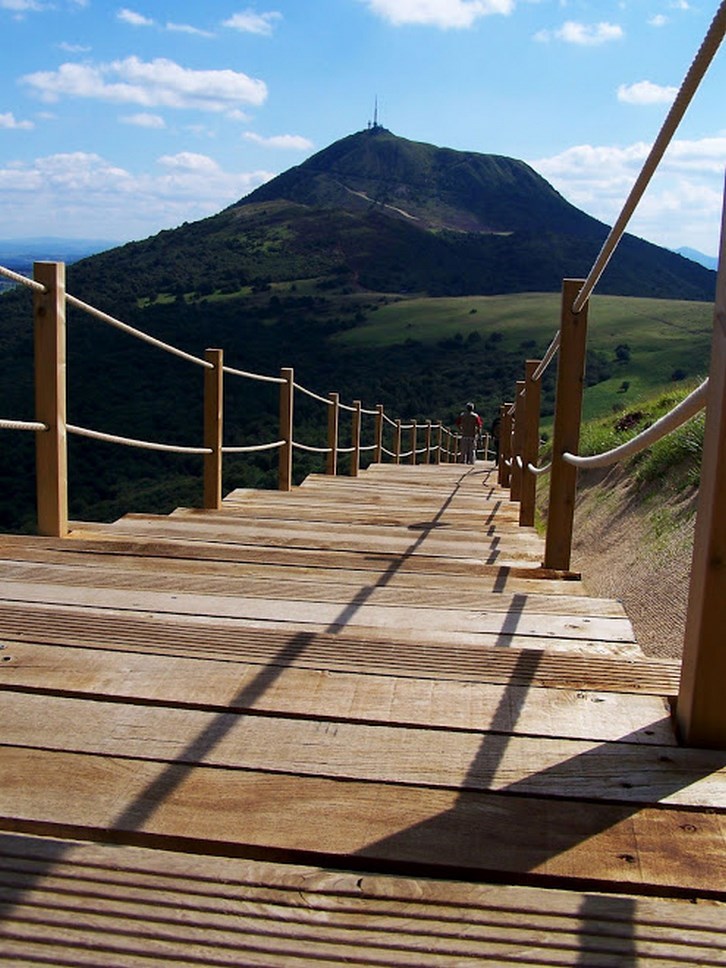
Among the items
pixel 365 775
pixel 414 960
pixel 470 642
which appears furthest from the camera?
pixel 470 642

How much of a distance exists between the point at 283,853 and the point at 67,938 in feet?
0.85

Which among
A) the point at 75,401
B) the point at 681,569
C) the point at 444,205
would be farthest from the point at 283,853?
the point at 444,205

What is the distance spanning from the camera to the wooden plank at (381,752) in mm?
1294

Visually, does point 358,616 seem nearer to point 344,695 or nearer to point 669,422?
point 344,695

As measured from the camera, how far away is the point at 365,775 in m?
1.30

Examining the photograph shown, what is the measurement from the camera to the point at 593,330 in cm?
6122

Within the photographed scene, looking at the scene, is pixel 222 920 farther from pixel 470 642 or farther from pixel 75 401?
pixel 75 401

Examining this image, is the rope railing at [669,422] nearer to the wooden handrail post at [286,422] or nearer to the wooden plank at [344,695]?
the wooden plank at [344,695]

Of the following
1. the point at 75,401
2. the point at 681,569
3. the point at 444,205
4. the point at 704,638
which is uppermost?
the point at 444,205

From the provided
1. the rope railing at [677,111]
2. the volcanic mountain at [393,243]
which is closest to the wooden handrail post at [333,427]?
the rope railing at [677,111]

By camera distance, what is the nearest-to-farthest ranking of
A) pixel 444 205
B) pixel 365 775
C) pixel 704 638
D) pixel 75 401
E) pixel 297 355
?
pixel 365 775, pixel 704 638, pixel 75 401, pixel 297 355, pixel 444 205

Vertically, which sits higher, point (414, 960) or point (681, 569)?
point (414, 960)

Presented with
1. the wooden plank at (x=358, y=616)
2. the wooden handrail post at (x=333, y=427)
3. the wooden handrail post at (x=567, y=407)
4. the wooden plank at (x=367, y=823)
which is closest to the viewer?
the wooden plank at (x=367, y=823)

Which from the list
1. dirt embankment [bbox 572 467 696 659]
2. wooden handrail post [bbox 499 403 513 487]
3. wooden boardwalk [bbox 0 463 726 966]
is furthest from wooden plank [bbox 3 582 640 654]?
wooden handrail post [bbox 499 403 513 487]
